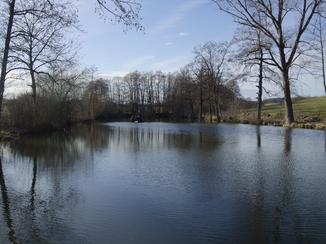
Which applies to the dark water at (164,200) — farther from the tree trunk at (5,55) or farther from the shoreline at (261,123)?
the tree trunk at (5,55)

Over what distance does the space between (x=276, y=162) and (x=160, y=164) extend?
143 inches

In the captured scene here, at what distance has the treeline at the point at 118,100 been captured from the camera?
17.1 m

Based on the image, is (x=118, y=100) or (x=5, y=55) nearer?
(x=5, y=55)

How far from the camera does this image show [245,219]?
4.05 m

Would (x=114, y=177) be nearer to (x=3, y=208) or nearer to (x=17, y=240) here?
(x=3, y=208)

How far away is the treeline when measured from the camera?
56.2ft

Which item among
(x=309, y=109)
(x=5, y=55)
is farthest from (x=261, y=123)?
(x=5, y=55)

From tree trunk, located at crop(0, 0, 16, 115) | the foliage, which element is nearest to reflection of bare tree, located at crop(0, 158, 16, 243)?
tree trunk, located at crop(0, 0, 16, 115)

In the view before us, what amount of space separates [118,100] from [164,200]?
209ft

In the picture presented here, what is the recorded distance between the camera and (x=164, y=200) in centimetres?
486

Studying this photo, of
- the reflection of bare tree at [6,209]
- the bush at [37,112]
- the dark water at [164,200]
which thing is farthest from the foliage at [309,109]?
the reflection of bare tree at [6,209]

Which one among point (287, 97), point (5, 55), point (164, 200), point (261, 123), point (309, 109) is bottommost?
point (164, 200)

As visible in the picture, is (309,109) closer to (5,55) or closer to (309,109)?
(309,109)

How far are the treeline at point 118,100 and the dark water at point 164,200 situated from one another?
9.52 meters
